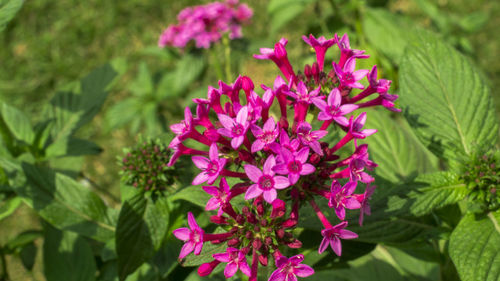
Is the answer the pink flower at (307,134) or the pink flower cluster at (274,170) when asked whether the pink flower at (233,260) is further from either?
the pink flower at (307,134)

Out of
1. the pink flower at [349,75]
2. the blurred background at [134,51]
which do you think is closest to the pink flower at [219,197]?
the pink flower at [349,75]

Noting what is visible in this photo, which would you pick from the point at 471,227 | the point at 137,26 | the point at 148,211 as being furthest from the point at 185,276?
the point at 137,26

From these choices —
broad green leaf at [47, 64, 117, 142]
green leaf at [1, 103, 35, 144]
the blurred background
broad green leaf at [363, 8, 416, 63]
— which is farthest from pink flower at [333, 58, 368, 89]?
the blurred background

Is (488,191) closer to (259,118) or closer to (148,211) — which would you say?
(259,118)

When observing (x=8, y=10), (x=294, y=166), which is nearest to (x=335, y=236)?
(x=294, y=166)

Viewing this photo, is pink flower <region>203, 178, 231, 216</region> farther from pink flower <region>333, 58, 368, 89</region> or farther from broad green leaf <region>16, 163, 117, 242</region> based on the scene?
broad green leaf <region>16, 163, 117, 242</region>

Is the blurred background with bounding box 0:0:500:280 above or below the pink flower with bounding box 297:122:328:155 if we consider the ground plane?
below
